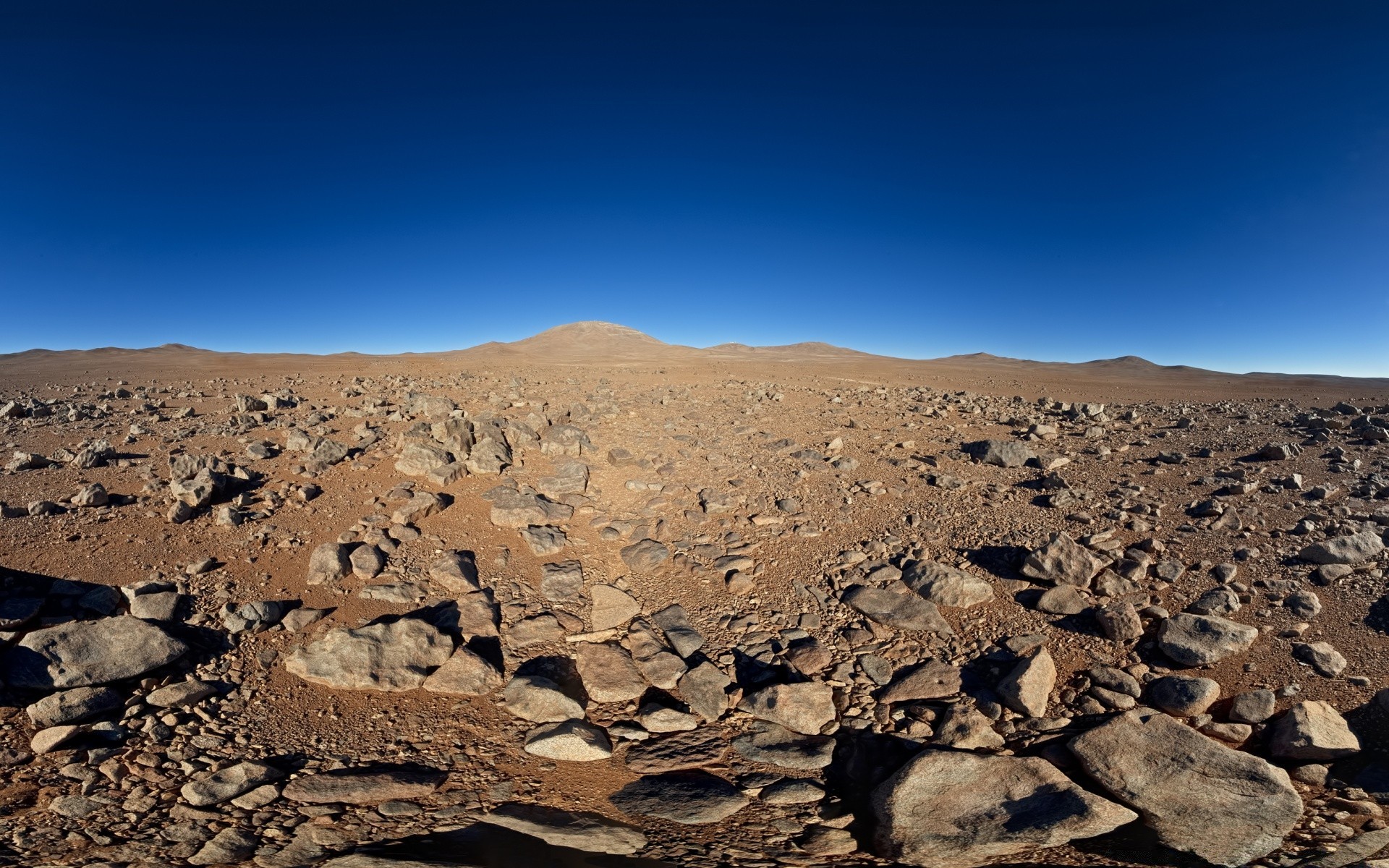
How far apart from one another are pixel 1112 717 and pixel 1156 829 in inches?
35.6

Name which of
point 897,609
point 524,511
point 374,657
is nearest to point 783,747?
point 897,609

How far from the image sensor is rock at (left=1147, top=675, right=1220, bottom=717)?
441cm

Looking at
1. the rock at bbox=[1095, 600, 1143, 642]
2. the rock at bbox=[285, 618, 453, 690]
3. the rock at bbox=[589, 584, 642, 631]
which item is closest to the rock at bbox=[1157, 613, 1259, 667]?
the rock at bbox=[1095, 600, 1143, 642]

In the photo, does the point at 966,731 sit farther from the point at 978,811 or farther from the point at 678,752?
the point at 678,752

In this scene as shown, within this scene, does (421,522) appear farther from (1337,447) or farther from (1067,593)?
(1337,447)

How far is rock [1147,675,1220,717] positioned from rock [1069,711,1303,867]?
0.38 meters

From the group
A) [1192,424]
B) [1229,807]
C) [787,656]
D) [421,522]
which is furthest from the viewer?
[1192,424]

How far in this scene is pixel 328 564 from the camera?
6.22m

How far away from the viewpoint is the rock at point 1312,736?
384 centimetres

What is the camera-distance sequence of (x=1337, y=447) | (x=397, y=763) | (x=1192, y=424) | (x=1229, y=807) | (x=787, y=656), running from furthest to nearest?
(x=1192, y=424), (x=1337, y=447), (x=787, y=656), (x=397, y=763), (x=1229, y=807)

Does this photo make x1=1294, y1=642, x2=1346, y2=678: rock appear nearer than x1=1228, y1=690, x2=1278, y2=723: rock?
No

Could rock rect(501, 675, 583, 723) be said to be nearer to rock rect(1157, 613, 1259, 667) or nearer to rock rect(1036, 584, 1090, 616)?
rock rect(1036, 584, 1090, 616)

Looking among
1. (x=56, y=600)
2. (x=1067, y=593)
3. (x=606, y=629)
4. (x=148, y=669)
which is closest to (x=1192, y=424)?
(x=1067, y=593)

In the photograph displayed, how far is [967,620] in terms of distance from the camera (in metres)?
5.67
